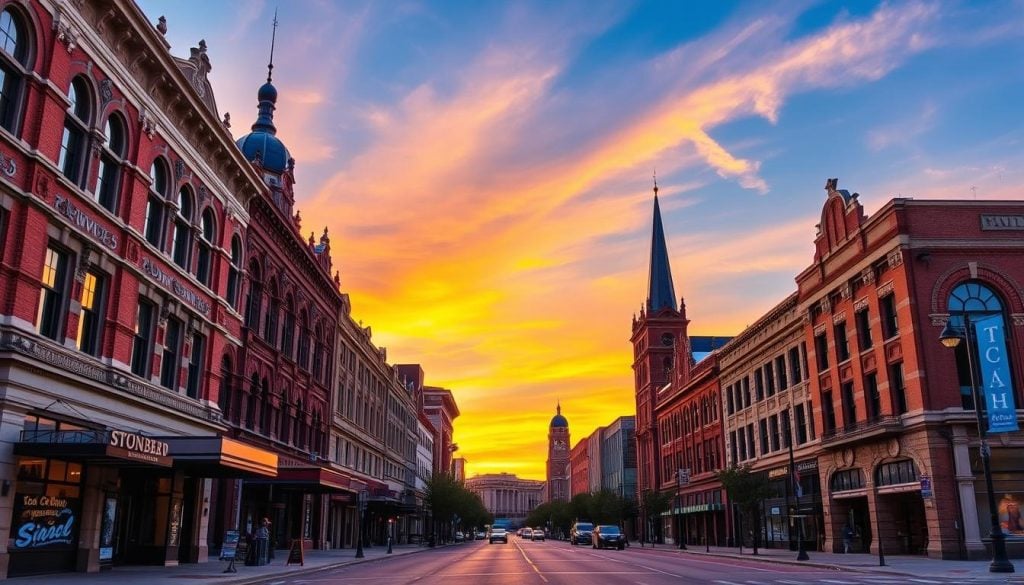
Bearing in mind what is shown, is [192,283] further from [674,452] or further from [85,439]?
[674,452]

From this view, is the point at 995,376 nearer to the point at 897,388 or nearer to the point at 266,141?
the point at 897,388

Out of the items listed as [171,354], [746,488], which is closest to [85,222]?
[171,354]

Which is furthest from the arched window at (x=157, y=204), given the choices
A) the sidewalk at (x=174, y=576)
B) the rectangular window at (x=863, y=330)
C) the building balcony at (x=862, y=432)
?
the rectangular window at (x=863, y=330)

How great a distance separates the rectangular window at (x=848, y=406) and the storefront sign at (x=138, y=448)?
118 ft

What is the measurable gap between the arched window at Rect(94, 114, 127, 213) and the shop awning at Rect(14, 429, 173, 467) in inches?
301

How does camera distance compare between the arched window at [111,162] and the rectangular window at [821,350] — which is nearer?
the arched window at [111,162]

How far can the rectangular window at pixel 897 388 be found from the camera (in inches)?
1519

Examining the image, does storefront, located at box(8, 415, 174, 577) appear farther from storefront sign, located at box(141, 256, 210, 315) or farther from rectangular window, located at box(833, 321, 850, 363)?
rectangular window, located at box(833, 321, 850, 363)

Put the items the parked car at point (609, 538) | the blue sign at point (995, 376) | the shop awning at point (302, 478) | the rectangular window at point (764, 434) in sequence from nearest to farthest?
the blue sign at point (995, 376), the shop awning at point (302, 478), the rectangular window at point (764, 434), the parked car at point (609, 538)

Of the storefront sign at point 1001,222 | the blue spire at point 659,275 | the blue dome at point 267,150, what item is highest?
the blue spire at point 659,275

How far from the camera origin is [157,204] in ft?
92.1

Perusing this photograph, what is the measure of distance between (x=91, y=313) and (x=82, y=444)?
5.63 m

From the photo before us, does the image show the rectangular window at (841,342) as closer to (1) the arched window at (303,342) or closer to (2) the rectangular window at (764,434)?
(2) the rectangular window at (764,434)

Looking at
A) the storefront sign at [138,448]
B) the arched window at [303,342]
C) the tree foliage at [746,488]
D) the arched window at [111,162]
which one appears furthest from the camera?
the tree foliage at [746,488]
